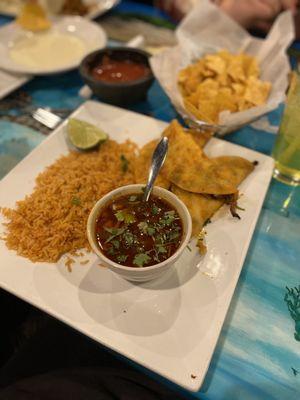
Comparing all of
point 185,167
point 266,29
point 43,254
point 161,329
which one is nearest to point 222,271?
point 161,329

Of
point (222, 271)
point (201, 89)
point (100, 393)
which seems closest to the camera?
point (100, 393)

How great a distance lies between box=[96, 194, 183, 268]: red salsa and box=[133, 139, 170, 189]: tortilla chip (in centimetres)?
27

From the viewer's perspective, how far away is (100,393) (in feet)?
4.13

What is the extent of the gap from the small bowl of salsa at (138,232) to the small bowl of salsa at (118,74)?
1.00 metres

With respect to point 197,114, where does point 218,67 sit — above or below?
above

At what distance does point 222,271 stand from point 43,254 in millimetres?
759

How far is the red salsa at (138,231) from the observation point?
128cm

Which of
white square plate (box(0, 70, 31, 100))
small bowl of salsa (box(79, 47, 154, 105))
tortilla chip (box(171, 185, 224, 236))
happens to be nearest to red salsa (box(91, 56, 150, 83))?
small bowl of salsa (box(79, 47, 154, 105))

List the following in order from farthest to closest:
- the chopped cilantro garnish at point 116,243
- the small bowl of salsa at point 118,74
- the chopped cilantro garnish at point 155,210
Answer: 1. the small bowl of salsa at point 118,74
2. the chopped cilantro garnish at point 155,210
3. the chopped cilantro garnish at point 116,243

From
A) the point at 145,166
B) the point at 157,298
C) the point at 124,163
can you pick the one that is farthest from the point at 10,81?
the point at 157,298

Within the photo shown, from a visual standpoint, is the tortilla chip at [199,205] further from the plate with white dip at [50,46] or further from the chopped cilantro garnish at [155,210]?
the plate with white dip at [50,46]

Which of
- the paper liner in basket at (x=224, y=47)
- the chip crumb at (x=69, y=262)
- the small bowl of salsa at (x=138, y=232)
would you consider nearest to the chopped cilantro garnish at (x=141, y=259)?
the small bowl of salsa at (x=138, y=232)

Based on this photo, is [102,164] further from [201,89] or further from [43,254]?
[201,89]

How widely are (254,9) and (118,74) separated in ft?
5.54
